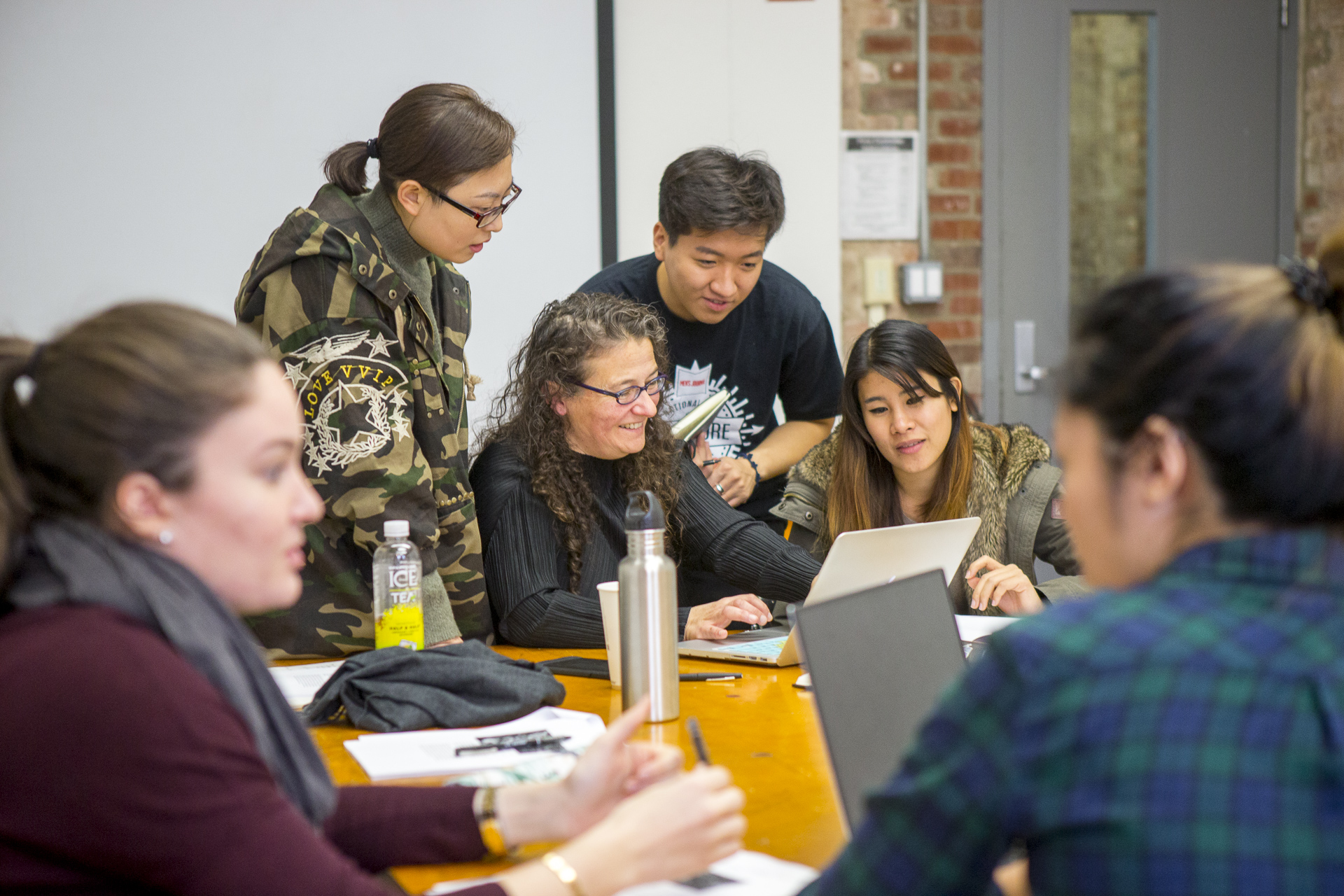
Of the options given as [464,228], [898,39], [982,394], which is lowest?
[982,394]

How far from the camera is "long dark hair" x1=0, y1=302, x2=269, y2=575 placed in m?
0.87

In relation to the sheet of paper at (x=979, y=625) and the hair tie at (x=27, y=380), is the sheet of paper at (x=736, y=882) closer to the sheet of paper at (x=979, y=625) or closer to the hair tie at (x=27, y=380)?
the hair tie at (x=27, y=380)

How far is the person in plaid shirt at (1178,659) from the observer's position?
0.66 meters

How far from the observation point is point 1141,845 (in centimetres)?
66

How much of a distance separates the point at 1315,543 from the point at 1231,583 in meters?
0.05

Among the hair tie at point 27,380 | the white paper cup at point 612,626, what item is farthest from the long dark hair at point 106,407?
the white paper cup at point 612,626

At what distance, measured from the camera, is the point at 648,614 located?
1.46 meters

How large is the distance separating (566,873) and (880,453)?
166 centimetres

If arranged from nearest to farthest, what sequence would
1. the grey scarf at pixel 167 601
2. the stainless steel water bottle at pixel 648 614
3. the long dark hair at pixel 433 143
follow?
the grey scarf at pixel 167 601 < the stainless steel water bottle at pixel 648 614 < the long dark hair at pixel 433 143

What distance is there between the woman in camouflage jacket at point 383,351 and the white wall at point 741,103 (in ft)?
4.55

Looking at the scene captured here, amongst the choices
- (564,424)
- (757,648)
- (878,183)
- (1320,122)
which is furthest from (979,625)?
(1320,122)

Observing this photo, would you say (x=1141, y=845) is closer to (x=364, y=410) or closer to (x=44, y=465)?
(x=44, y=465)

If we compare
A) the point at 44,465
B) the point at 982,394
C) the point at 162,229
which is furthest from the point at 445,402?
the point at 982,394

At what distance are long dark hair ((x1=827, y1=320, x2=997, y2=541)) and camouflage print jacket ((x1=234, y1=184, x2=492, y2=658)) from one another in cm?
85
